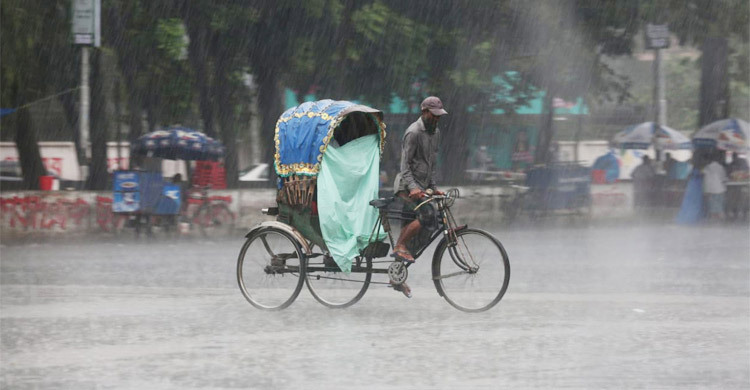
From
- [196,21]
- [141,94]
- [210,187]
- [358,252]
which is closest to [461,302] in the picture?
[358,252]

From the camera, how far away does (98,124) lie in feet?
76.7

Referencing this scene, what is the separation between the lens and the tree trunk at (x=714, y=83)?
930 inches

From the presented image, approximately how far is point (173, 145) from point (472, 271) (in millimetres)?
11804

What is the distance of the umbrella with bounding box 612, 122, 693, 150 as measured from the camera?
897 inches

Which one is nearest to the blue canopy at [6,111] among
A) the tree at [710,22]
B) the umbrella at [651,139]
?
the umbrella at [651,139]

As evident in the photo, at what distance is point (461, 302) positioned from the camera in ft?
26.3

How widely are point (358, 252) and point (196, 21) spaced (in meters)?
12.1

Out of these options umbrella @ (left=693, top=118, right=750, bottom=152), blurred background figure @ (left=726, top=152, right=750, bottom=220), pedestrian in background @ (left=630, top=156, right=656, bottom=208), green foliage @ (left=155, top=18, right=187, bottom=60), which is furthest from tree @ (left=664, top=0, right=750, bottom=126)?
green foliage @ (left=155, top=18, right=187, bottom=60)

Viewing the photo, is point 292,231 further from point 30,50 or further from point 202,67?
point 202,67

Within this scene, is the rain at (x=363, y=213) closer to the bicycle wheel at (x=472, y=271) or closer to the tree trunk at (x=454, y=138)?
the bicycle wheel at (x=472, y=271)

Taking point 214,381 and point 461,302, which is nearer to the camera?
point 214,381

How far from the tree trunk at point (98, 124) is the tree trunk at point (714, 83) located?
14.2 metres

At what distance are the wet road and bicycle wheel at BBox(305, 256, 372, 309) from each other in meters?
0.12

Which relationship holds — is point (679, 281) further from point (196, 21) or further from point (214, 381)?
point (196, 21)
